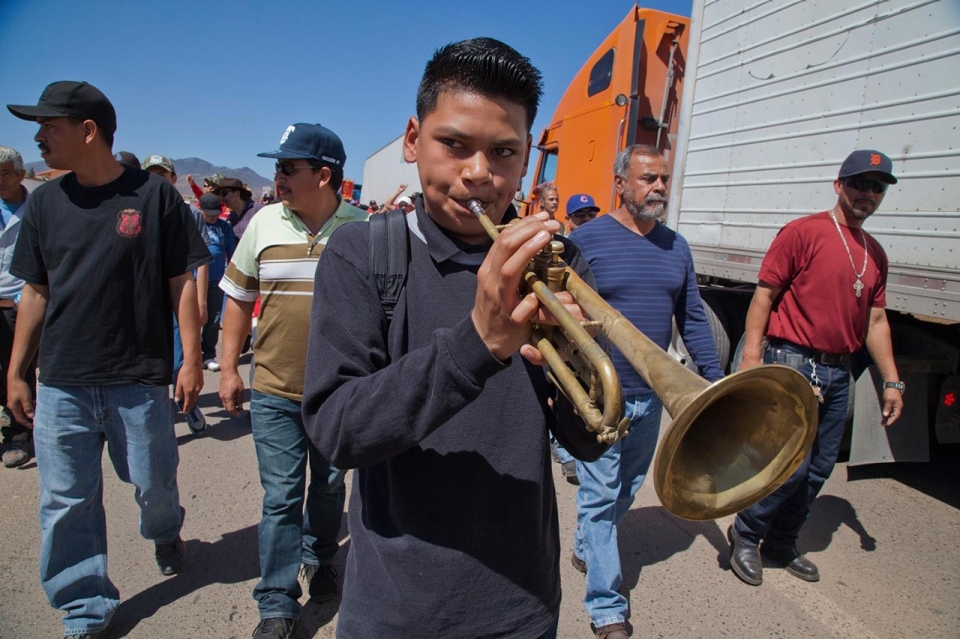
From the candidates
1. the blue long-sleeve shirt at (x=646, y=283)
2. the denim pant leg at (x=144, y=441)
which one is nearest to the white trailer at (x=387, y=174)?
the blue long-sleeve shirt at (x=646, y=283)

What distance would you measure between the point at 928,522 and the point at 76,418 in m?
5.34

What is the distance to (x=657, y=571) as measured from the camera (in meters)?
3.31

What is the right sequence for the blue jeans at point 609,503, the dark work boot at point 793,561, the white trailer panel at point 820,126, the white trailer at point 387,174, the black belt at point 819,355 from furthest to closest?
the white trailer at point 387,174, the white trailer panel at point 820,126, the dark work boot at point 793,561, the black belt at point 819,355, the blue jeans at point 609,503

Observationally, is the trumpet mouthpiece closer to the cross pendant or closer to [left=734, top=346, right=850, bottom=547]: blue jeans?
[left=734, top=346, right=850, bottom=547]: blue jeans

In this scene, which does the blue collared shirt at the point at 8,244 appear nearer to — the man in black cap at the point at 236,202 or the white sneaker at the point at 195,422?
the white sneaker at the point at 195,422

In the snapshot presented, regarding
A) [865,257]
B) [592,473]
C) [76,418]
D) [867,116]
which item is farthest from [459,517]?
[867,116]

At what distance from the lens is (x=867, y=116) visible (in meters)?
3.98

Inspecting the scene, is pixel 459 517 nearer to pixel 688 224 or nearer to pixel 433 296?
pixel 433 296

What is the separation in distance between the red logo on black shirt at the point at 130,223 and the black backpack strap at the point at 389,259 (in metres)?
1.78

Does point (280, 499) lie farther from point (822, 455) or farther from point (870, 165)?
point (870, 165)

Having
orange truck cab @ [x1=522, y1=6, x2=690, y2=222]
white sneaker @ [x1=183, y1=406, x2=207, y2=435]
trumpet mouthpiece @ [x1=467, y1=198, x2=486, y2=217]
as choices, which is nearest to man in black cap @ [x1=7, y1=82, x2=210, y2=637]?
trumpet mouthpiece @ [x1=467, y1=198, x2=486, y2=217]

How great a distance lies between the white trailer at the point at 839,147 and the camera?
3.53 meters

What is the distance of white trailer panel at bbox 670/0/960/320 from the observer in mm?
3506

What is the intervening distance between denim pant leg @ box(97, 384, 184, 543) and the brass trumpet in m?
2.15
